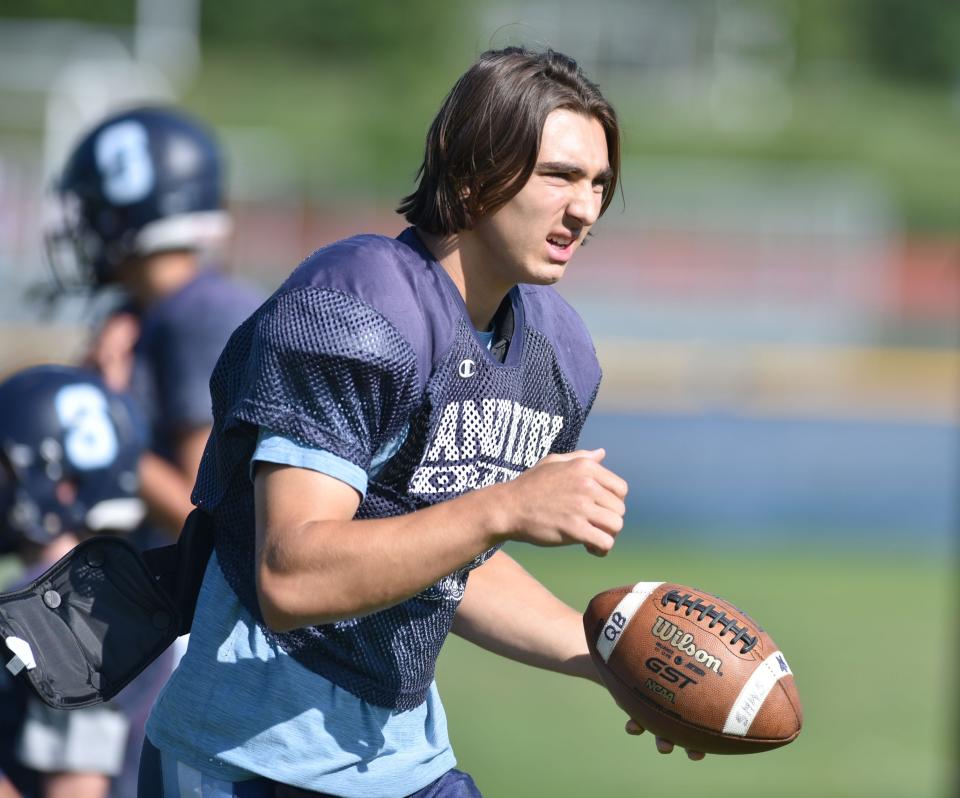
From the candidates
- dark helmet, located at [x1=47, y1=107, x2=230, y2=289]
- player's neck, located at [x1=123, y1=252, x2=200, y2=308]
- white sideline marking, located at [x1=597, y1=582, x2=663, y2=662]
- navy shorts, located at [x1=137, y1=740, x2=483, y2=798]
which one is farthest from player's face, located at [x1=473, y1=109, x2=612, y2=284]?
dark helmet, located at [x1=47, y1=107, x2=230, y2=289]

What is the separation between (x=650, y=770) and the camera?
7012 millimetres

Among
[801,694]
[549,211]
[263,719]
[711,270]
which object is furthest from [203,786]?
[711,270]

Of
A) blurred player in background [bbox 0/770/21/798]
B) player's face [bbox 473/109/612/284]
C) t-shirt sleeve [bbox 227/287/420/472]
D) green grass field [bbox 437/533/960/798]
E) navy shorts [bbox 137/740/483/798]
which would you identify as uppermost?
player's face [bbox 473/109/612/284]

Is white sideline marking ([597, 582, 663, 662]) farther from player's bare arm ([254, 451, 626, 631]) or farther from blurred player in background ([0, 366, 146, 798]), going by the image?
blurred player in background ([0, 366, 146, 798])

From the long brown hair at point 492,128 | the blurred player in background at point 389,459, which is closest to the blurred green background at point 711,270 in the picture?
the long brown hair at point 492,128

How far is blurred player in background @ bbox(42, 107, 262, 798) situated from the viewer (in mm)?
4398

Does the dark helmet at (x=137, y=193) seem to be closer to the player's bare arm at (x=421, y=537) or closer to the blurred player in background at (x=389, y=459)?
the blurred player in background at (x=389, y=459)

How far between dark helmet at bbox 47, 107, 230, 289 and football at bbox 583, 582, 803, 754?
2.58 meters

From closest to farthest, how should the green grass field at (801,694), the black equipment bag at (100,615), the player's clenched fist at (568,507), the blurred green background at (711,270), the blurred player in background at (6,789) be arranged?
the player's clenched fist at (568,507) < the black equipment bag at (100,615) < the blurred player in background at (6,789) < the green grass field at (801,694) < the blurred green background at (711,270)

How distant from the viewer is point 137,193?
4.83 m

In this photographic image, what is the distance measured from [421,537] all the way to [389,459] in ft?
1.05

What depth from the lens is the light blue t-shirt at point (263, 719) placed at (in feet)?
8.23

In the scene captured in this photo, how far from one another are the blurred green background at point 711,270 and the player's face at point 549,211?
0.51 metres

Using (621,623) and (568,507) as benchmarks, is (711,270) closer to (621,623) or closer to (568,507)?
(621,623)
